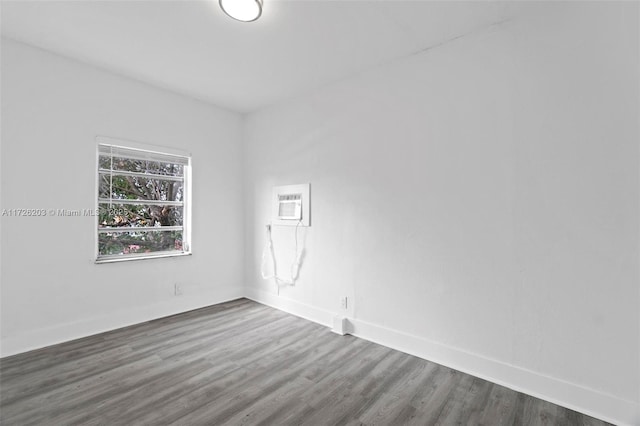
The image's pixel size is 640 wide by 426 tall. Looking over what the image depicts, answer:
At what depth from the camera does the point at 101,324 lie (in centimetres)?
308

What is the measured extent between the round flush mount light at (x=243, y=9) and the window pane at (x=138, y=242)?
252 cm

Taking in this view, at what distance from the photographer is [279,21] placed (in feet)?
7.60

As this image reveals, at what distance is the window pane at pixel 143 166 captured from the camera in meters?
3.21

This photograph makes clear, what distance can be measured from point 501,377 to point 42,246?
3963mm

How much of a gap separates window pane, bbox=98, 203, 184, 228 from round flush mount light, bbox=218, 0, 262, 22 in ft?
7.66

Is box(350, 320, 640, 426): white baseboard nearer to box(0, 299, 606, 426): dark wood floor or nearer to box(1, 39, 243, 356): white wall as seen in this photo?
box(0, 299, 606, 426): dark wood floor

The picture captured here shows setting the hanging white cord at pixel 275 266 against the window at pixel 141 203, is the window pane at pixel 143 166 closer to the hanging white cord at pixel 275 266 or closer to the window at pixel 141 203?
the window at pixel 141 203

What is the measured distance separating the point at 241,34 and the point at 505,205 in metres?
2.45

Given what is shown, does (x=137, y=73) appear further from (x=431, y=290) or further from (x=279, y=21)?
(x=431, y=290)

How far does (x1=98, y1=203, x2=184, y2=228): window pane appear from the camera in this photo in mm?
3205

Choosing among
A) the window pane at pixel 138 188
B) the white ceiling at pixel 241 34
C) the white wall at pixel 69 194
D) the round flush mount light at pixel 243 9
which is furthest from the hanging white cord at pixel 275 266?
the round flush mount light at pixel 243 9

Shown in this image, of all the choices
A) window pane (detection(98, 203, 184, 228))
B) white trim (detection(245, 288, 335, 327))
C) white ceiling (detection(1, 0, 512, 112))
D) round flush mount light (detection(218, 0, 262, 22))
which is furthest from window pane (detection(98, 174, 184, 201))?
round flush mount light (detection(218, 0, 262, 22))

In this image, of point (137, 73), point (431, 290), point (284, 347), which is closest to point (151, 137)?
point (137, 73)

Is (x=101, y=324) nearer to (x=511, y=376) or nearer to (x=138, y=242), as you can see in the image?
(x=138, y=242)
